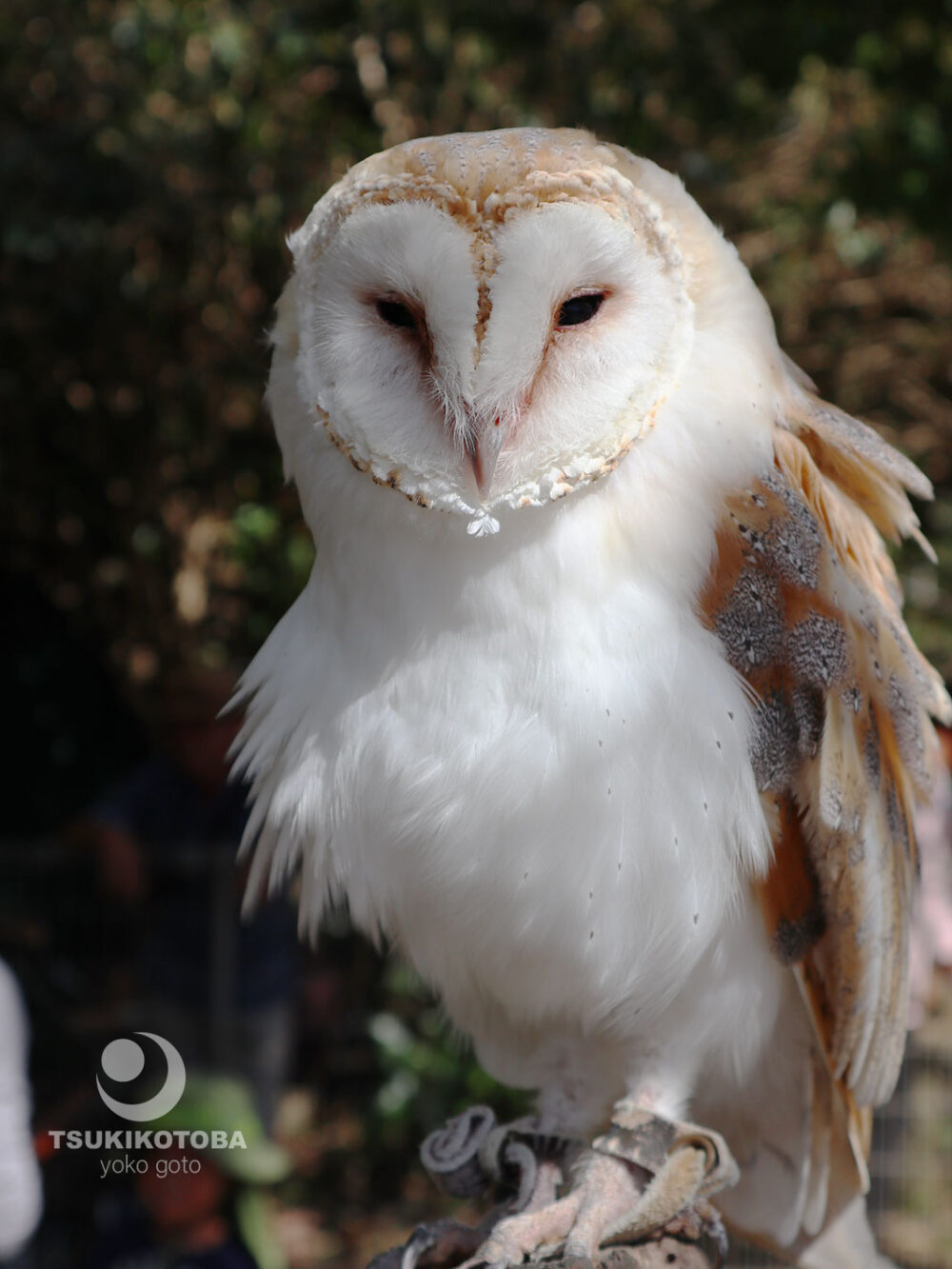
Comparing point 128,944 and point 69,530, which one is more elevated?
point 69,530

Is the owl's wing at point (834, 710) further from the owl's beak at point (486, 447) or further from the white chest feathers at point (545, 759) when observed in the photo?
the owl's beak at point (486, 447)

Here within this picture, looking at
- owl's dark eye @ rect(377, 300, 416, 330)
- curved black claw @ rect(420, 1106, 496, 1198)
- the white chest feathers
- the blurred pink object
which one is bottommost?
the blurred pink object

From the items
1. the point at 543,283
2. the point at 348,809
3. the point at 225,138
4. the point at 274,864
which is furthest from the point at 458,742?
the point at 225,138

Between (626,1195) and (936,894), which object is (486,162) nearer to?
(626,1195)

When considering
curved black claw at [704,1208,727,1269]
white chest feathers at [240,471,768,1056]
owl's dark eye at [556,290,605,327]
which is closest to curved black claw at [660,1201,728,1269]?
curved black claw at [704,1208,727,1269]

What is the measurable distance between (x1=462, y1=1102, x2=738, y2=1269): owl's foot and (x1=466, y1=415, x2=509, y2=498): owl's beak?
2.67 feet

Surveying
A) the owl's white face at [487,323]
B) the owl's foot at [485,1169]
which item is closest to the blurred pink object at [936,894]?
the owl's foot at [485,1169]

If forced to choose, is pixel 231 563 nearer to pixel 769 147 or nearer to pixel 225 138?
pixel 225 138

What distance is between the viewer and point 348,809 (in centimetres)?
144

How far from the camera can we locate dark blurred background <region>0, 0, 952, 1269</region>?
3.28 m

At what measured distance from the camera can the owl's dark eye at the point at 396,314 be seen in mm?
1303

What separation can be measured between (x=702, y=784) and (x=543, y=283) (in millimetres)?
562

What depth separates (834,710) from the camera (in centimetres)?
145

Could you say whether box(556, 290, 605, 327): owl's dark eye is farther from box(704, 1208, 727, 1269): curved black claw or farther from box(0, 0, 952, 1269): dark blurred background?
box(0, 0, 952, 1269): dark blurred background
